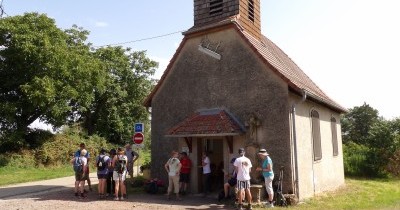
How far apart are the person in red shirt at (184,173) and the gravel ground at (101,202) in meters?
0.48

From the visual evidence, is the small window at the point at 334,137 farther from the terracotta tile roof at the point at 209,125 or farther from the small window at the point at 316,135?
the terracotta tile roof at the point at 209,125

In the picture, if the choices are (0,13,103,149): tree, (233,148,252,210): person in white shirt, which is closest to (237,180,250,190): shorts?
(233,148,252,210): person in white shirt

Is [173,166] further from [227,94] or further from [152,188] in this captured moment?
[227,94]

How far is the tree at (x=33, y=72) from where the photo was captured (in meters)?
23.4

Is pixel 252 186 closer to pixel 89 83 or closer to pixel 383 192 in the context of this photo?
pixel 383 192

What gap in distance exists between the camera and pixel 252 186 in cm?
1140

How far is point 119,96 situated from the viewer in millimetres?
35469

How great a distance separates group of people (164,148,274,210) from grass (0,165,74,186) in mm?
10093

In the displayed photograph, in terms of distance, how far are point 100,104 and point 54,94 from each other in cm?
1121

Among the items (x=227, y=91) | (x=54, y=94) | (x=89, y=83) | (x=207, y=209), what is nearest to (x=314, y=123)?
(x=227, y=91)

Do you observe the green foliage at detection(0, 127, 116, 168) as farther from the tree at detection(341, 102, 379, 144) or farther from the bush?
the tree at detection(341, 102, 379, 144)

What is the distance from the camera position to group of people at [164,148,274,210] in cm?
1077

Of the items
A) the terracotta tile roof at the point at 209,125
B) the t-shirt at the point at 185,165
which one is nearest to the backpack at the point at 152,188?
the t-shirt at the point at 185,165

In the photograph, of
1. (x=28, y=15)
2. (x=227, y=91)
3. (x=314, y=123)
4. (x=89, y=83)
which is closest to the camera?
(x=227, y=91)
